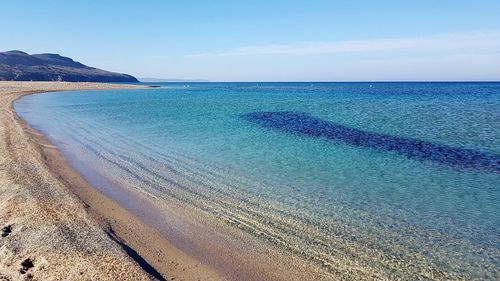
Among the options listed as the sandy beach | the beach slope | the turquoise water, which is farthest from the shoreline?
the turquoise water

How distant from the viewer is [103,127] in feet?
107

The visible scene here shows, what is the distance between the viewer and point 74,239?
30.6 feet

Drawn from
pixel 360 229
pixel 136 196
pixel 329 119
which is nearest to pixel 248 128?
pixel 329 119

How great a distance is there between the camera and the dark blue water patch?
18.6m

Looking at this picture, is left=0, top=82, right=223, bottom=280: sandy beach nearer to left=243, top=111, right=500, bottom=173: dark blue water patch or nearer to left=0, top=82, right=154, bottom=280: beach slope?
left=0, top=82, right=154, bottom=280: beach slope

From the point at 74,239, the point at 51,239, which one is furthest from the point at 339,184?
the point at 51,239

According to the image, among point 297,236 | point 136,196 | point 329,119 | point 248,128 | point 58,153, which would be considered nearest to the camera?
point 297,236

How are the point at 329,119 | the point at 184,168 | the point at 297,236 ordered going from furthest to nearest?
the point at 329,119 < the point at 184,168 < the point at 297,236

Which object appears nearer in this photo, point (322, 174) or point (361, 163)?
point (322, 174)

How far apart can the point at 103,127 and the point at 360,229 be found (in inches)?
1063

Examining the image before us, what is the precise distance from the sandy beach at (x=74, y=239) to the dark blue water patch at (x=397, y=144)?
571 inches

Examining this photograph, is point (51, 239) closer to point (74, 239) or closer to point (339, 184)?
point (74, 239)

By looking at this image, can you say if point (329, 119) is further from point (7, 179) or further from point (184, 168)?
point (7, 179)

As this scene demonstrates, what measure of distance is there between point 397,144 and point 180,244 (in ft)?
59.0
